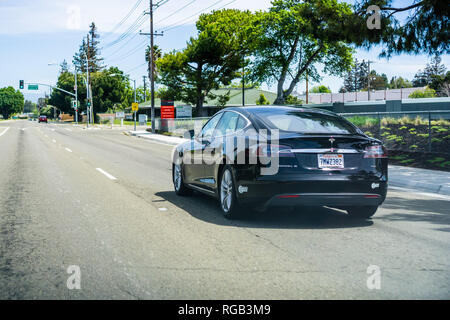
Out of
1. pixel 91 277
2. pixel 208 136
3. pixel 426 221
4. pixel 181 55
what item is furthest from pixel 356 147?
pixel 181 55

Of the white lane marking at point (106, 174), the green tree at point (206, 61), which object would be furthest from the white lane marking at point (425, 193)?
the green tree at point (206, 61)

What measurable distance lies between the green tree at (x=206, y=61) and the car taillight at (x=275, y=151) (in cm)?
4830

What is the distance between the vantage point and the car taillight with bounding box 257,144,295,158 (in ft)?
21.2

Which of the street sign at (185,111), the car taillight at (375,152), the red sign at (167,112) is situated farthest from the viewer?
the red sign at (167,112)

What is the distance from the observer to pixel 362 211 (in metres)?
7.40

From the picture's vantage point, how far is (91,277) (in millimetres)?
4477

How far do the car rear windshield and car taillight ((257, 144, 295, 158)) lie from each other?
406mm

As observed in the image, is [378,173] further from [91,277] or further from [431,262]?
[91,277]

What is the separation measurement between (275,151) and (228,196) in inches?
42.0

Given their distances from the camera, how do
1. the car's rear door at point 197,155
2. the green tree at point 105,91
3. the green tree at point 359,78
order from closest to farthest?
1. the car's rear door at point 197,155
2. the green tree at point 105,91
3. the green tree at point 359,78

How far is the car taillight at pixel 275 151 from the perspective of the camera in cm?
646

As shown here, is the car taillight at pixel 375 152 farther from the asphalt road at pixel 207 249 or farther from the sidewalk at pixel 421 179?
the sidewalk at pixel 421 179
